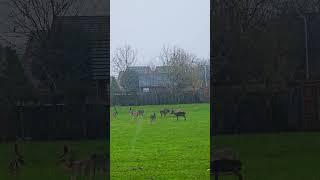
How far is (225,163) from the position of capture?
13.5 feet

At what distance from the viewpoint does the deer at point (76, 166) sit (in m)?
4.14

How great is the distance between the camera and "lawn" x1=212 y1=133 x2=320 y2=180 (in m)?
4.17

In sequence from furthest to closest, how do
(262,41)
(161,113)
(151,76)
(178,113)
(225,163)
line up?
(161,113) → (178,113) → (151,76) → (262,41) → (225,163)

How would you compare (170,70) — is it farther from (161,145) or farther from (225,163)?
(225,163)

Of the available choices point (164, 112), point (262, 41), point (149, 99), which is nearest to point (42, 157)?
point (149, 99)

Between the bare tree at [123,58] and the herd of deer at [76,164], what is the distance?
143 centimetres

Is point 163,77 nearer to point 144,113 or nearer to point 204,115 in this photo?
point 144,113

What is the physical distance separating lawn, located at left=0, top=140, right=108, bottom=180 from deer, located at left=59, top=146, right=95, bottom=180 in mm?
44

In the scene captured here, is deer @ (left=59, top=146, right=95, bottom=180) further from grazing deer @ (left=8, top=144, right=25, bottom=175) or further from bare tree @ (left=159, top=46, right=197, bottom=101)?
bare tree @ (left=159, top=46, right=197, bottom=101)

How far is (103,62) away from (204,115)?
4.80 feet

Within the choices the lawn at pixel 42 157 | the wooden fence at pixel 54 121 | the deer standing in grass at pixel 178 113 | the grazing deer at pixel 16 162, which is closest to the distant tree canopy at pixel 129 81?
the deer standing in grass at pixel 178 113

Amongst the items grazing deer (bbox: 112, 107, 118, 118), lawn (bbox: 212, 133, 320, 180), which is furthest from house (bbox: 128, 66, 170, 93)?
lawn (bbox: 212, 133, 320, 180)

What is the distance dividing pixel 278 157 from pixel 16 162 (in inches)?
101

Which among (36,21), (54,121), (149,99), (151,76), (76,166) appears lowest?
(76,166)
